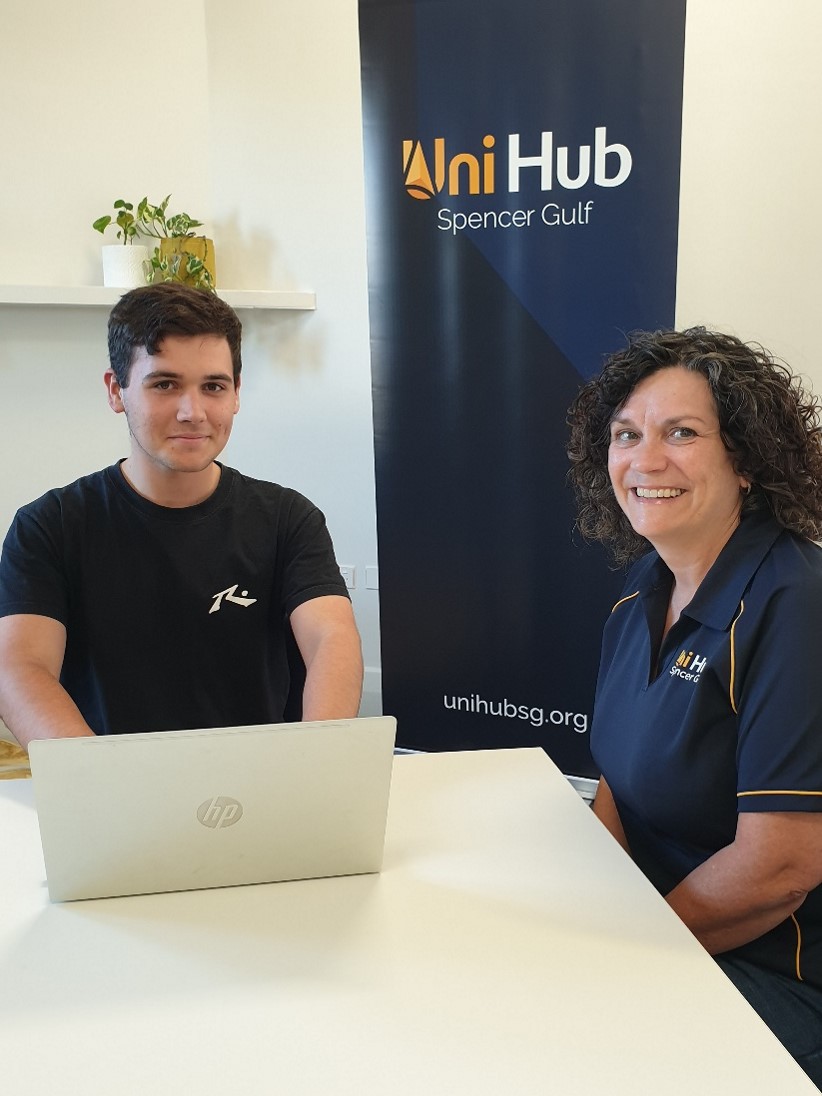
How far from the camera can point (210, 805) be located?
1169 millimetres

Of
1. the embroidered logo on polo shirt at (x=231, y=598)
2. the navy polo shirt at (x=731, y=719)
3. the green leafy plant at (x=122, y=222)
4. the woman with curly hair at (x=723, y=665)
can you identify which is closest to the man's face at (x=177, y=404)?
the embroidered logo on polo shirt at (x=231, y=598)

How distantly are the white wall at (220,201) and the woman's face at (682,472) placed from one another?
172cm

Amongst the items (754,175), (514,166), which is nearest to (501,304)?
(514,166)

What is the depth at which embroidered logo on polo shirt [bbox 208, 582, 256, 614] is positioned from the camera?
1959 mm

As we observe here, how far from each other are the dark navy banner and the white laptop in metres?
1.81

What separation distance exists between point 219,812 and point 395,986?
28 centimetres

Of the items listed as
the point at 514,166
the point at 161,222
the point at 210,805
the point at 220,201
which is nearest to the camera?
the point at 210,805

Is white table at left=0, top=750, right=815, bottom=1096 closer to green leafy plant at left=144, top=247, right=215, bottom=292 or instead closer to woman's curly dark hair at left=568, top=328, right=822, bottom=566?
woman's curly dark hair at left=568, top=328, right=822, bottom=566

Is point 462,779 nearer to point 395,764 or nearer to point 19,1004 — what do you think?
point 395,764

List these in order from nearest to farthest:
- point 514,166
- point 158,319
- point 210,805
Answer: point 210,805
point 158,319
point 514,166

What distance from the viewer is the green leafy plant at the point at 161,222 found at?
11.3 feet

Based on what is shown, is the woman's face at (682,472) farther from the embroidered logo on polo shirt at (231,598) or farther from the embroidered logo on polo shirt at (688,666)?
the embroidered logo on polo shirt at (231,598)

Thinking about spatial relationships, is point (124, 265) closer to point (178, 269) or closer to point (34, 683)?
point (178, 269)

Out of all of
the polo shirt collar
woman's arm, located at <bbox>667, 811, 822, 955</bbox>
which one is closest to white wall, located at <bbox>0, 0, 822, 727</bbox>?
the polo shirt collar
